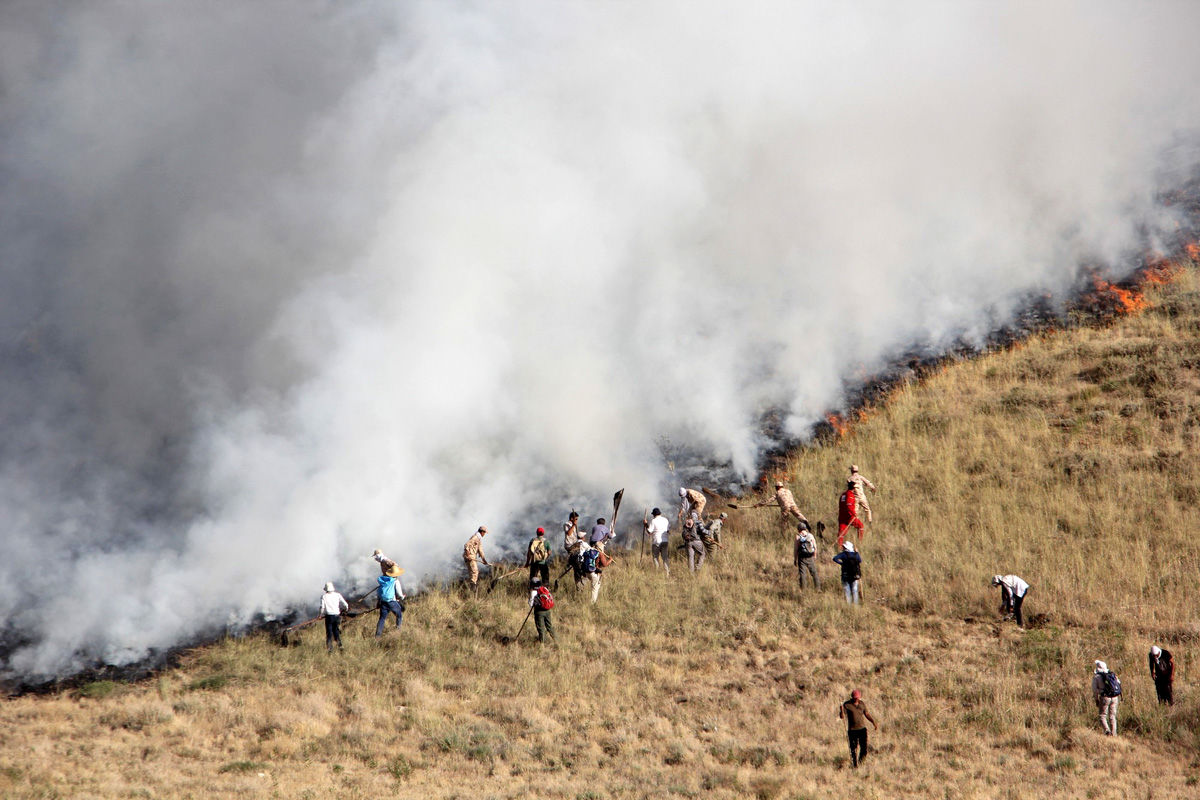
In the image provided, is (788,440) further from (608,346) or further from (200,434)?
(200,434)

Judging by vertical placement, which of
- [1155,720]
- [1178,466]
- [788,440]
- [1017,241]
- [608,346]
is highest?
[1017,241]

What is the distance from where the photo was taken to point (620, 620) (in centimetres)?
1431

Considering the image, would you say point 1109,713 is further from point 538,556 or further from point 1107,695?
point 538,556

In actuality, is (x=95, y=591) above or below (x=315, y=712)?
above

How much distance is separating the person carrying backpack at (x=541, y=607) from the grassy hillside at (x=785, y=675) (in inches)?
12.3

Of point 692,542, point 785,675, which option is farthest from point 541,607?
point 785,675

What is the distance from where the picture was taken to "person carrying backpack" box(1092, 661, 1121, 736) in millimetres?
10336

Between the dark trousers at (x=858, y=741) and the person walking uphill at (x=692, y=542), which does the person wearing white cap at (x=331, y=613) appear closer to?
the person walking uphill at (x=692, y=542)

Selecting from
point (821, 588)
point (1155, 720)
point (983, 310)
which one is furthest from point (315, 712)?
point (983, 310)

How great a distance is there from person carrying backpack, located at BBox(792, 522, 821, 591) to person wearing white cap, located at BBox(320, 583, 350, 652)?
6.91m

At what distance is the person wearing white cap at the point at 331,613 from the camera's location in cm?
1364

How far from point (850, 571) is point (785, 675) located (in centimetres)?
214

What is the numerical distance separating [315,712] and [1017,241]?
69.1 ft

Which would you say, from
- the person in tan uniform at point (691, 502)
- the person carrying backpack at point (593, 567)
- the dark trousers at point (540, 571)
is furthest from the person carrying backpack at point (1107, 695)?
the dark trousers at point (540, 571)
